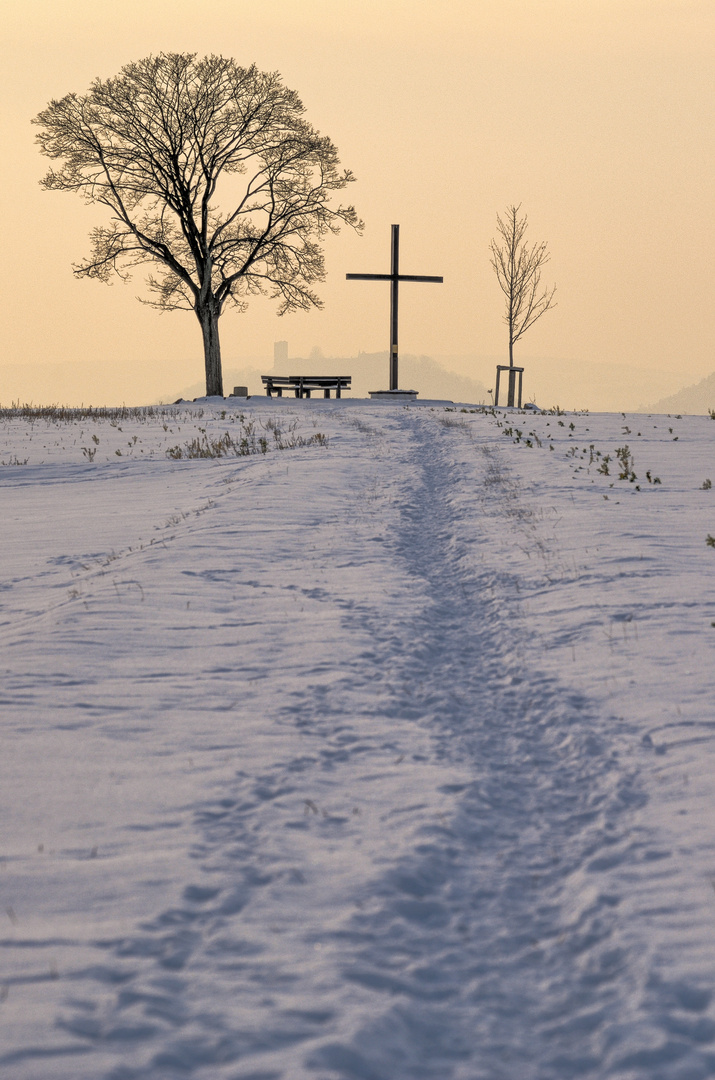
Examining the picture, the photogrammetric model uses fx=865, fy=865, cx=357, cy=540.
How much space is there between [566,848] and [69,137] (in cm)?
3454

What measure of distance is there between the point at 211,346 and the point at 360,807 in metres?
32.2

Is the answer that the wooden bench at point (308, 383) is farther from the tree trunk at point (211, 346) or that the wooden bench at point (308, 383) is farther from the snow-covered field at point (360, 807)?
the snow-covered field at point (360, 807)

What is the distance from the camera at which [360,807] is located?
4.07 metres

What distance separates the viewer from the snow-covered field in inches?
109

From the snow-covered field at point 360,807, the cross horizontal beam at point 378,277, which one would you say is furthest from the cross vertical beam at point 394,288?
the snow-covered field at point 360,807

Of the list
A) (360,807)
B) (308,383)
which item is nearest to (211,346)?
(308,383)

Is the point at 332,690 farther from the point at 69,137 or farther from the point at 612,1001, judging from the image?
the point at 69,137

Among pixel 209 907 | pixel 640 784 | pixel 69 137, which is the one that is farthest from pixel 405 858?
pixel 69 137

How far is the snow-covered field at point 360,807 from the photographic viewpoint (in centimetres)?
276

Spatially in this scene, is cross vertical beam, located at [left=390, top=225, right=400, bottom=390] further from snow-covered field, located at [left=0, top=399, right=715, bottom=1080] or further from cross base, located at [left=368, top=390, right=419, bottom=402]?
snow-covered field, located at [left=0, top=399, right=715, bottom=1080]

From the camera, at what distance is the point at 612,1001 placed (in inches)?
114

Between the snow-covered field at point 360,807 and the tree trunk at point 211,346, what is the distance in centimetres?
2616

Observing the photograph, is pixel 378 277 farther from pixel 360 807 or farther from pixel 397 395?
pixel 360 807

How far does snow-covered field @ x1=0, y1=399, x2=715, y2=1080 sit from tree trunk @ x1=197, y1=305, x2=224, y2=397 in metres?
26.2
